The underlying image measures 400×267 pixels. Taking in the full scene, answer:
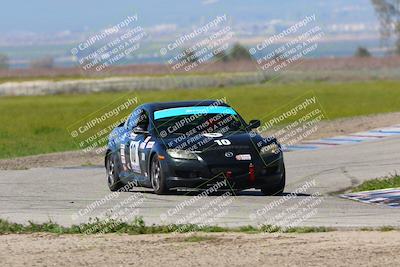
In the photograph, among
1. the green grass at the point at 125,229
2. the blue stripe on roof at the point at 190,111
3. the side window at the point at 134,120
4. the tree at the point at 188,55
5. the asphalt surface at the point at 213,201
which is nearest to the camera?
the green grass at the point at 125,229

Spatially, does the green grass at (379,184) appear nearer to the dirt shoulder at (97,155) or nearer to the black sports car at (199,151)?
the black sports car at (199,151)

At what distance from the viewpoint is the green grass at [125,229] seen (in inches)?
509

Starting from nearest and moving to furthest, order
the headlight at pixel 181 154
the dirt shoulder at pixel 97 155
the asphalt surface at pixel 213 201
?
the asphalt surface at pixel 213 201, the headlight at pixel 181 154, the dirt shoulder at pixel 97 155

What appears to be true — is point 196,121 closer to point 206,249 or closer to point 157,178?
point 157,178

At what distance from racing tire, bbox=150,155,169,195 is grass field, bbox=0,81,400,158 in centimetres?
1197

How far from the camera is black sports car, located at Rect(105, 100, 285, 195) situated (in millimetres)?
17438

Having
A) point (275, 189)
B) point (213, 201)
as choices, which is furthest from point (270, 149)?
point (213, 201)

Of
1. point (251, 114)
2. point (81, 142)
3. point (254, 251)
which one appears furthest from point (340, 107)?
point (254, 251)

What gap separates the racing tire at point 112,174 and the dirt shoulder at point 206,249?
6.44 meters

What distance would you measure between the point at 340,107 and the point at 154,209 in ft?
114

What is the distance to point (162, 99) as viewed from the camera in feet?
208

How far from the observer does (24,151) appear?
3153cm

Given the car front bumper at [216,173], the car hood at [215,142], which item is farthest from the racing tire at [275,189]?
the car hood at [215,142]

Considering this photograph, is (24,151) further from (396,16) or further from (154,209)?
(396,16)
